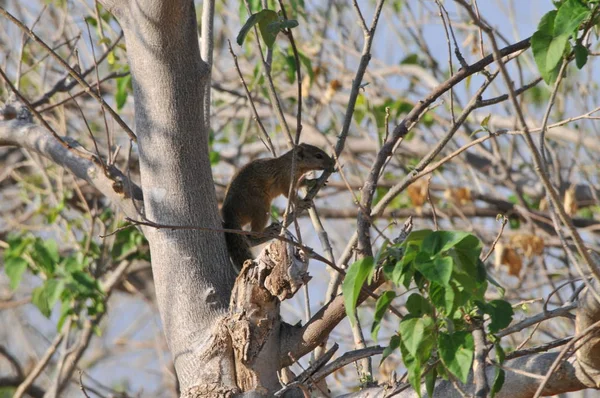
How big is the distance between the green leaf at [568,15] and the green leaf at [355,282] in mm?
719

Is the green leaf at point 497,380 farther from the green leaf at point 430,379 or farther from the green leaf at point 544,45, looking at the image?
the green leaf at point 544,45

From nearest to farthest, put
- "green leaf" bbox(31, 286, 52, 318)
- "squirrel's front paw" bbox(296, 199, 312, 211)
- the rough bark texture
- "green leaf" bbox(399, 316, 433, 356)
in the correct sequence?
1. "green leaf" bbox(399, 316, 433, 356)
2. the rough bark texture
3. "squirrel's front paw" bbox(296, 199, 312, 211)
4. "green leaf" bbox(31, 286, 52, 318)

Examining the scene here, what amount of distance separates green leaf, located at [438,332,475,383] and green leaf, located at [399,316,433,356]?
0.13ft

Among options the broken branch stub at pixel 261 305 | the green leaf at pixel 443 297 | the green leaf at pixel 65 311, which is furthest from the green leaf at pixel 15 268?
the green leaf at pixel 443 297

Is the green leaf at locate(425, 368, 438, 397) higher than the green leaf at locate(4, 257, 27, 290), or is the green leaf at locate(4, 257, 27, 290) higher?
the green leaf at locate(4, 257, 27, 290)

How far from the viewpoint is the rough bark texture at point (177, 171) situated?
238cm

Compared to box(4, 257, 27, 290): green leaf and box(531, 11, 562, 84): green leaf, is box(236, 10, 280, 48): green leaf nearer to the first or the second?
box(531, 11, 562, 84): green leaf

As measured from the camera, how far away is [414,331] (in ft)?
5.69

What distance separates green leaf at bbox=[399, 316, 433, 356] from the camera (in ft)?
5.61

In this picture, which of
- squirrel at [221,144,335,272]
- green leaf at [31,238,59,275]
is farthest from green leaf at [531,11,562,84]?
green leaf at [31,238,59,275]

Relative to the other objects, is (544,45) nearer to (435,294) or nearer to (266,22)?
(435,294)

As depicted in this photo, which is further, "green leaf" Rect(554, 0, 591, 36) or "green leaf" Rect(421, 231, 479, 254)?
"green leaf" Rect(554, 0, 591, 36)

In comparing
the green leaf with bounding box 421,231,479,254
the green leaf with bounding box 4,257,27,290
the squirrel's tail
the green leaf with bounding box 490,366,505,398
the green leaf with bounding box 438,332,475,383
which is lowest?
the green leaf with bounding box 490,366,505,398

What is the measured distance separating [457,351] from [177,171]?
1.09 meters
